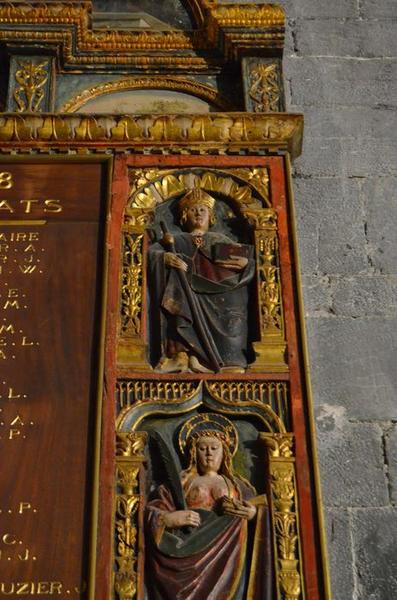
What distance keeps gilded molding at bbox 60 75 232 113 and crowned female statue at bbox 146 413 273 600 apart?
120 inches

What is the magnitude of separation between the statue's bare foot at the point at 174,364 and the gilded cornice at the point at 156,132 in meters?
1.74

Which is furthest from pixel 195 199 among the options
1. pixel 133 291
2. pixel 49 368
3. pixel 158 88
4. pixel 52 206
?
pixel 49 368

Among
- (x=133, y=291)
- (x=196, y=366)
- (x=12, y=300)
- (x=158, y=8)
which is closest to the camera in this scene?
(x=196, y=366)

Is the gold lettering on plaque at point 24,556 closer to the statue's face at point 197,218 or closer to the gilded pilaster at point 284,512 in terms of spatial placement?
the gilded pilaster at point 284,512

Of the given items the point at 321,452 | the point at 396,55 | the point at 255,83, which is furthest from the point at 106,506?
the point at 396,55

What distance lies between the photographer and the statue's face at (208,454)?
5.51 m

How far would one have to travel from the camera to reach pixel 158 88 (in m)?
7.67

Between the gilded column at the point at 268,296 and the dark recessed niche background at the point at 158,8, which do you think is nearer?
the gilded column at the point at 268,296

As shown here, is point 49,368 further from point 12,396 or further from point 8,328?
point 8,328

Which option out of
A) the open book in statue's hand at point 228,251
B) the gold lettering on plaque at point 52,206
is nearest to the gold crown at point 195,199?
the open book in statue's hand at point 228,251

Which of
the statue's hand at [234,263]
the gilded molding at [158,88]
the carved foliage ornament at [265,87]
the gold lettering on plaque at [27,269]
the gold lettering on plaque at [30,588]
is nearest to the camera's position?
the gold lettering on plaque at [30,588]

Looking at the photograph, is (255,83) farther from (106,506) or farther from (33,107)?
(106,506)

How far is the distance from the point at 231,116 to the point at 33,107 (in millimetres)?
1504

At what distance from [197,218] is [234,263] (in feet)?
1.52
